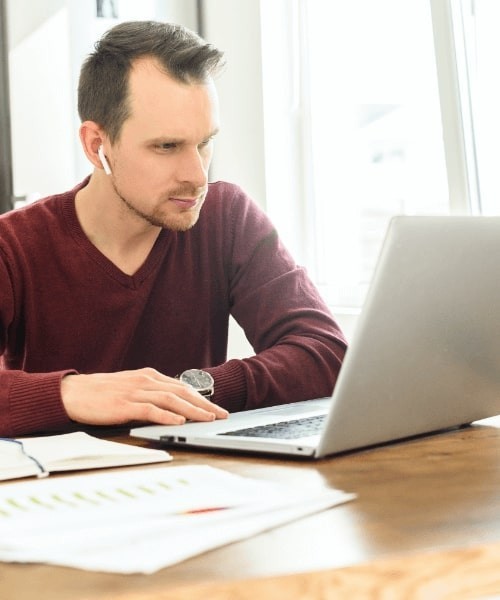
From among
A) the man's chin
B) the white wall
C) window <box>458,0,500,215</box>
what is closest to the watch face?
the man's chin

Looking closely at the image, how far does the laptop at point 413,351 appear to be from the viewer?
0.84 m

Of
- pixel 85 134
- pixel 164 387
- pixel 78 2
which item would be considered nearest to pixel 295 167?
pixel 78 2

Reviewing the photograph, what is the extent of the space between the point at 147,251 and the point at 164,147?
0.21m

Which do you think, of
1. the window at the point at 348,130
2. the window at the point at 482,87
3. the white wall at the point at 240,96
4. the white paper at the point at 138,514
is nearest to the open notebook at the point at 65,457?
the white paper at the point at 138,514

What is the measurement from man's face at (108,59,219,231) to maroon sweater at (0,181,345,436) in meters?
0.11

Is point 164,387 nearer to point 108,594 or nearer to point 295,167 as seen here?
point 108,594

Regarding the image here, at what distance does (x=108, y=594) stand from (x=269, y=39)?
2.81m

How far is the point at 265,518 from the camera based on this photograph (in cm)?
66

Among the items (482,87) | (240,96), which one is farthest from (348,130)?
(482,87)

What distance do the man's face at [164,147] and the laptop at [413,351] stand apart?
27.7 inches

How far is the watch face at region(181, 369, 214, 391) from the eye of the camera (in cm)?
137

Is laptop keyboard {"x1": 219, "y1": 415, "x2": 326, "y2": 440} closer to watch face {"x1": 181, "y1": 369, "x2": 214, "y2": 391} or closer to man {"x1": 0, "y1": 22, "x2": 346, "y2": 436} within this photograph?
watch face {"x1": 181, "y1": 369, "x2": 214, "y2": 391}

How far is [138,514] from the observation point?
2.15 feet

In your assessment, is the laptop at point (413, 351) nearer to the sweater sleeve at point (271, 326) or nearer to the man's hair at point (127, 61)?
the sweater sleeve at point (271, 326)
